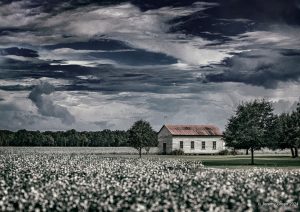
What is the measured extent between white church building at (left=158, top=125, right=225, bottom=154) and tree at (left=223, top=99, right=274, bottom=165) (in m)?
29.8

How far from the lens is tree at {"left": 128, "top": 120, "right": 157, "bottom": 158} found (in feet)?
203

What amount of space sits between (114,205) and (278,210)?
583cm

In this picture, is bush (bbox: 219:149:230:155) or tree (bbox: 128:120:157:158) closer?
tree (bbox: 128:120:157:158)

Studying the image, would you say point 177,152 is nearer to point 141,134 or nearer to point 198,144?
point 198,144

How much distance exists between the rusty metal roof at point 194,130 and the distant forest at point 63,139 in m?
72.8

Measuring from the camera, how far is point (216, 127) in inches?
3327

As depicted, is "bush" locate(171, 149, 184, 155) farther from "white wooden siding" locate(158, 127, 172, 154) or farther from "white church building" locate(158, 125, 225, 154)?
"white wooden siding" locate(158, 127, 172, 154)

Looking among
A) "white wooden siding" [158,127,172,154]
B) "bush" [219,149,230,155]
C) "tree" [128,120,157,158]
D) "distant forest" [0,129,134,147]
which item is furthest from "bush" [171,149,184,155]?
"distant forest" [0,129,134,147]

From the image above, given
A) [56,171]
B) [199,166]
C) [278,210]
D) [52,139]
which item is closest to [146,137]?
[199,166]

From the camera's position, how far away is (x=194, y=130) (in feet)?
267

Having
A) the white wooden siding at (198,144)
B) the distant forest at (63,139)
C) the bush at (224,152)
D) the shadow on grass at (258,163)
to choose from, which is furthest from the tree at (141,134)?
the distant forest at (63,139)

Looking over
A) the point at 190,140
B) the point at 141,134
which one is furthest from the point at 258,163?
the point at 190,140

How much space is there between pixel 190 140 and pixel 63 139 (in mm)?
95273

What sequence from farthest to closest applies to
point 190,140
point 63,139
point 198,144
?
point 63,139
point 198,144
point 190,140
